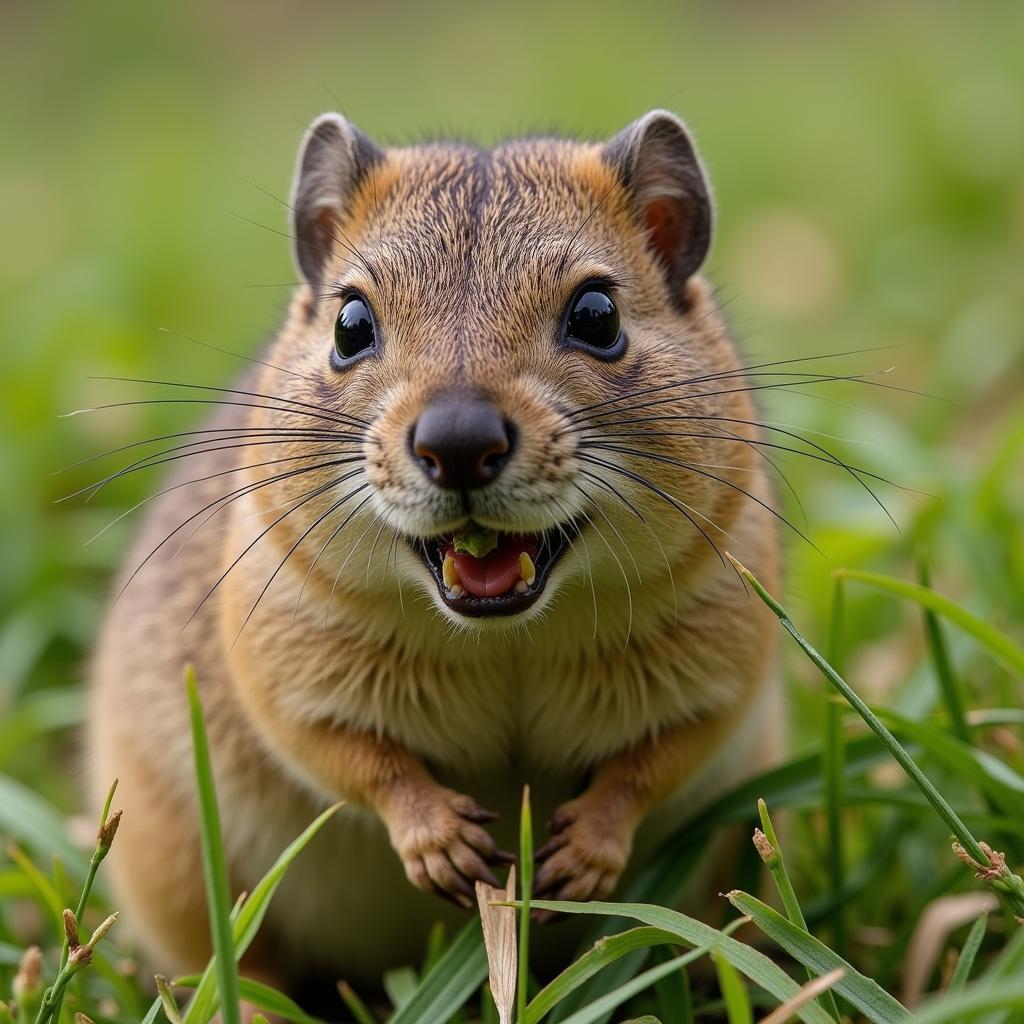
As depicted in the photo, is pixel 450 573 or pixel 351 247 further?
pixel 351 247

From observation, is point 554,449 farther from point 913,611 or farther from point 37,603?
point 37,603

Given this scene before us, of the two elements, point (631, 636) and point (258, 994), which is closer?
point (258, 994)

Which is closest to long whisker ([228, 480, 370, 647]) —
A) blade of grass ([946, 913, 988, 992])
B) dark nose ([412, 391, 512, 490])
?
dark nose ([412, 391, 512, 490])

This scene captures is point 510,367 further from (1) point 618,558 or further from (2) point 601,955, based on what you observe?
(2) point 601,955

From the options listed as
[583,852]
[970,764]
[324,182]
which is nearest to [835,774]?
[970,764]

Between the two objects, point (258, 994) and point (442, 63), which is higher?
point (442, 63)

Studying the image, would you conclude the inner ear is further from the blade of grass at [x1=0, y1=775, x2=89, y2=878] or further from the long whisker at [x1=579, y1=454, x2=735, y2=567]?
the blade of grass at [x1=0, y1=775, x2=89, y2=878]

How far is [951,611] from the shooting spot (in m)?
3.78

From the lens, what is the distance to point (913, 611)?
6.27 m

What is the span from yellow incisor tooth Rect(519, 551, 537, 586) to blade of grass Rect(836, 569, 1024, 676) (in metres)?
0.81

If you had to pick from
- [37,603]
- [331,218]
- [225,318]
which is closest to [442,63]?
[225,318]

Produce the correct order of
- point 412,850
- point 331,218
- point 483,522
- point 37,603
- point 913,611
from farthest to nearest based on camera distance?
point 37,603 → point 913,611 → point 331,218 → point 412,850 → point 483,522

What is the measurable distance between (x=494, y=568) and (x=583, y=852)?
2.69 ft

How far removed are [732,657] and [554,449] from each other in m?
1.02
